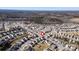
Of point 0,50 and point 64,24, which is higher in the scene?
point 64,24

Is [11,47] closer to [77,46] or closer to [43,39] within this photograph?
[43,39]

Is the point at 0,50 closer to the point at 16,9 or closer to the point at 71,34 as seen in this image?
the point at 16,9

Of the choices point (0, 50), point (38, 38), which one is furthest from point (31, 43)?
point (0, 50)

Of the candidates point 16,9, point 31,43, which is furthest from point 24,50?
point 16,9

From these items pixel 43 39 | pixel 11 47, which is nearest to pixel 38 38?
pixel 43 39
